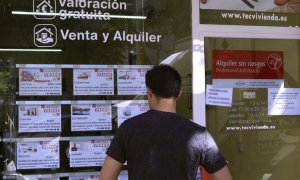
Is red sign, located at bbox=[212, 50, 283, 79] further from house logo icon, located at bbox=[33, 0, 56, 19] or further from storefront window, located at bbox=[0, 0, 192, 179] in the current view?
house logo icon, located at bbox=[33, 0, 56, 19]

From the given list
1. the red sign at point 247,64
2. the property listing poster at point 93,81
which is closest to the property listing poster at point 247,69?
the red sign at point 247,64

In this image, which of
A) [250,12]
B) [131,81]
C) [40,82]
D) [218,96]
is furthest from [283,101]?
[40,82]

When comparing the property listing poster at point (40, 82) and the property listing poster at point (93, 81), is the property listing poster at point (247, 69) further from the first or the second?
the property listing poster at point (40, 82)

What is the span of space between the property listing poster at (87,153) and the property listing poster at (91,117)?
0.46 ft

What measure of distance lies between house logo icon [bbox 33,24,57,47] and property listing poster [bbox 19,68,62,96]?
0.26m

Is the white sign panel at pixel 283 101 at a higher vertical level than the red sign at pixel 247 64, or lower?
lower

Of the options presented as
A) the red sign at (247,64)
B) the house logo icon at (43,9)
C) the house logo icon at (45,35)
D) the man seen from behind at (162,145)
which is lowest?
the man seen from behind at (162,145)

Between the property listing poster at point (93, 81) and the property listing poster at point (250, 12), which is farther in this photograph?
the property listing poster at point (250, 12)

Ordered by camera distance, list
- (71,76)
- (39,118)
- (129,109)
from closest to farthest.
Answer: (39,118), (71,76), (129,109)

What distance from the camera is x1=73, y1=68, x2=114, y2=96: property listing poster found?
4.71 m

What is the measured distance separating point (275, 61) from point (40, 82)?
2568 millimetres

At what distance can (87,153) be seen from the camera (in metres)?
4.71

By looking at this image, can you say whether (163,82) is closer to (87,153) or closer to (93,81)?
(93,81)

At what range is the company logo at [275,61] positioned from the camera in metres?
5.28
